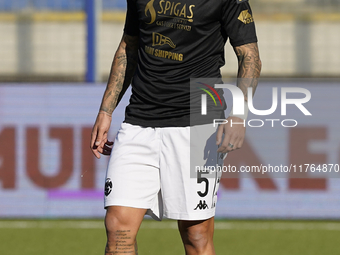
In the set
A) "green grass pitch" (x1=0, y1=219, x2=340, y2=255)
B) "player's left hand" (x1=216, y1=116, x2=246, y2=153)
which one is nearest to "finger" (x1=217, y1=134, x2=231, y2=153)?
"player's left hand" (x1=216, y1=116, x2=246, y2=153)

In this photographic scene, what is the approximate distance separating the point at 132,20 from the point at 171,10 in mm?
353

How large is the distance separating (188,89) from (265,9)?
4.54 m

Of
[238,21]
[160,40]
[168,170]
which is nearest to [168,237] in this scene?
[168,170]

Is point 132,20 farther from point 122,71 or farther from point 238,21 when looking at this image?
point 238,21

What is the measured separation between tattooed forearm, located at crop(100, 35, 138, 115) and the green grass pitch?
1986 mm

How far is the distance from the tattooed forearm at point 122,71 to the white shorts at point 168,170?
14.3 inches

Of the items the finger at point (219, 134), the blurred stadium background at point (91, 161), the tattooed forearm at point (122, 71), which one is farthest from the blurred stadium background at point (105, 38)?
the finger at point (219, 134)

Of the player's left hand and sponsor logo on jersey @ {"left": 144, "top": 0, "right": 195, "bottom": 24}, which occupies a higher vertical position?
sponsor logo on jersey @ {"left": 144, "top": 0, "right": 195, "bottom": 24}

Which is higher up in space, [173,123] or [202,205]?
[173,123]

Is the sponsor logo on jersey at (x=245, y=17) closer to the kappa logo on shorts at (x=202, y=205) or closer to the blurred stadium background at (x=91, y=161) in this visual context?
the kappa logo on shorts at (x=202, y=205)

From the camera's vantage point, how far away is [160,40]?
9.91 ft

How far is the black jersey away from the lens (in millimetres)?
2973

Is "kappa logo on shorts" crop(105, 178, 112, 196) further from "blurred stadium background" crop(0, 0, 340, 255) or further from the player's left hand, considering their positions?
"blurred stadium background" crop(0, 0, 340, 255)

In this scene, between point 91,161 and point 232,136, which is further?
point 91,161
